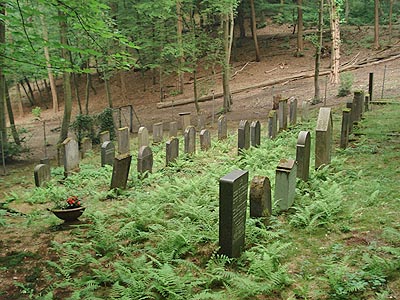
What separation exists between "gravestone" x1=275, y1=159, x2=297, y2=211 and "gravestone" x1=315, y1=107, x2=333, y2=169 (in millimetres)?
1854

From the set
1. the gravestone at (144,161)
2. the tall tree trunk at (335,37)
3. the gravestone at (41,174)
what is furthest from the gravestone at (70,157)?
the tall tree trunk at (335,37)

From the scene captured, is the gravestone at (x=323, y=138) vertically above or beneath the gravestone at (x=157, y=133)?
above

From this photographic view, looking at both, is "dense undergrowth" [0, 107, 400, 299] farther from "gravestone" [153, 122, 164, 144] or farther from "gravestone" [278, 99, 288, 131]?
"gravestone" [153, 122, 164, 144]

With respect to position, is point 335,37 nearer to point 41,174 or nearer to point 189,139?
point 189,139

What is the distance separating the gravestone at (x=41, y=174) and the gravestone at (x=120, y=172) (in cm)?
233

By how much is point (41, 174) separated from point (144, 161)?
285 centimetres

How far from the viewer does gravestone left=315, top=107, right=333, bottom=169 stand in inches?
311

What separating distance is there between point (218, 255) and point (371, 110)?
1211 centimetres

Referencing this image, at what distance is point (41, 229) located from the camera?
22.6ft

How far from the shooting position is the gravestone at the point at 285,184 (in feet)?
20.3

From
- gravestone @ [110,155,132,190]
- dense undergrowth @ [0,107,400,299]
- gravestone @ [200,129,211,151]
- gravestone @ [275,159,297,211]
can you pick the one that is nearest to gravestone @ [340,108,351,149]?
dense undergrowth @ [0,107,400,299]

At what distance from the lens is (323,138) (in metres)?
7.88

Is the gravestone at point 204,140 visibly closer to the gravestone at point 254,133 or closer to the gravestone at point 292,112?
the gravestone at point 254,133

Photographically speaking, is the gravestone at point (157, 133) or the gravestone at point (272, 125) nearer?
the gravestone at point (272, 125)
